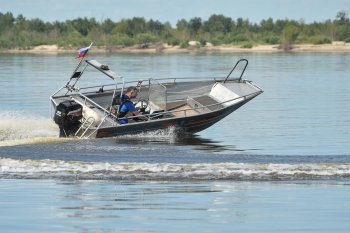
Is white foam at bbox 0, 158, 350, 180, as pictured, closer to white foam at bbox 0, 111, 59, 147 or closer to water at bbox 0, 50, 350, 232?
water at bbox 0, 50, 350, 232

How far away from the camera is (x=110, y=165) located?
1533cm

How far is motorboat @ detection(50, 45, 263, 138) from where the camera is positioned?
19.3 meters

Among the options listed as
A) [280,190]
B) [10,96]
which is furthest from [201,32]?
[280,190]

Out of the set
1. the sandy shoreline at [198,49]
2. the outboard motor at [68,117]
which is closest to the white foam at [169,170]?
the outboard motor at [68,117]

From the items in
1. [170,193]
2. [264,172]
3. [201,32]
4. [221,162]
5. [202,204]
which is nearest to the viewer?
[202,204]

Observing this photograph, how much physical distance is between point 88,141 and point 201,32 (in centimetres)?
10398

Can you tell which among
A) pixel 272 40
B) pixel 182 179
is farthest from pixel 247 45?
pixel 182 179

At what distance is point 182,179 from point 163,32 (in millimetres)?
102440

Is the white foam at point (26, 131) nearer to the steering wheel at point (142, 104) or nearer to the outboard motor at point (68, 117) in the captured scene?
the outboard motor at point (68, 117)

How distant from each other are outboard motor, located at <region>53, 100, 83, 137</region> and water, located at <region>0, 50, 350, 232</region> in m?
0.30

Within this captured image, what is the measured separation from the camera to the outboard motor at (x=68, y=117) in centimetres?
1919

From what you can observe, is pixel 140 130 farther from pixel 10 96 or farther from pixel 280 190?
pixel 10 96

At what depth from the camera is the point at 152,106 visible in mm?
20875

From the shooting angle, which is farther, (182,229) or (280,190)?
(280,190)
